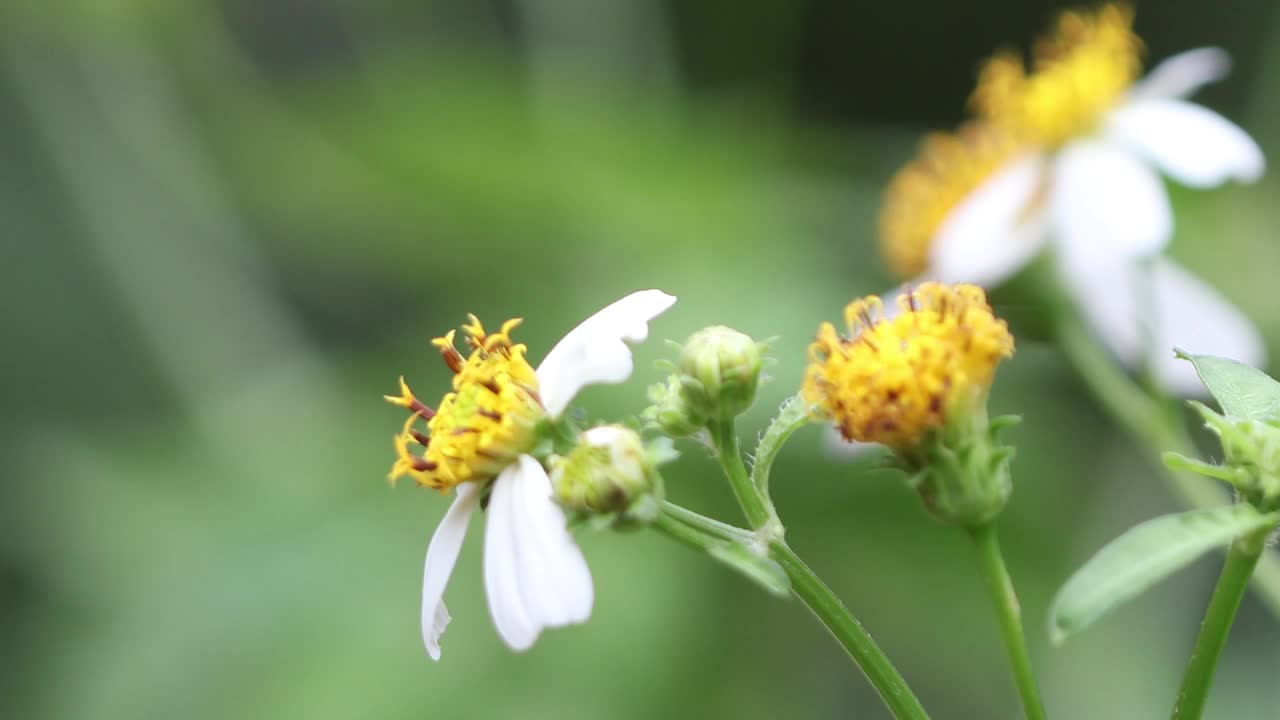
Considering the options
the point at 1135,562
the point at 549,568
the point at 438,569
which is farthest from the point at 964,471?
the point at 438,569

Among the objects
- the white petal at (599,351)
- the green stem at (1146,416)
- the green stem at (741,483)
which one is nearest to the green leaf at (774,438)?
the green stem at (741,483)

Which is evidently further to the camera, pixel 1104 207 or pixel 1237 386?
pixel 1104 207

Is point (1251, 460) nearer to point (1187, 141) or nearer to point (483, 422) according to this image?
point (483, 422)

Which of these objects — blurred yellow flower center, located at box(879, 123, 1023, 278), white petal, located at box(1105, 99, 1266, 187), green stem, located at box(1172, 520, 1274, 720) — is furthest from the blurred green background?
green stem, located at box(1172, 520, 1274, 720)

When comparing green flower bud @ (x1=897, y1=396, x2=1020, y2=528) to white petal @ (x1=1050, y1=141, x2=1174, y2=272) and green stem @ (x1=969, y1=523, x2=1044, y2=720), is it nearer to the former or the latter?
green stem @ (x1=969, y1=523, x2=1044, y2=720)

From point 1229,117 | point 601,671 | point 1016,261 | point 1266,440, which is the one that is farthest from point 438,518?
point 1229,117
